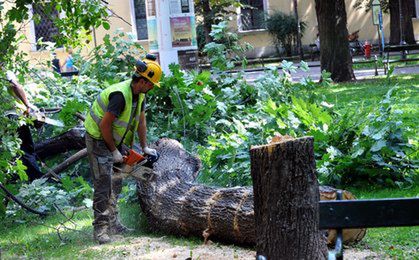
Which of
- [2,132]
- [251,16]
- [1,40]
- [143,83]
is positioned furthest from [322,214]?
[251,16]

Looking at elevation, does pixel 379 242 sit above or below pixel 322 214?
below

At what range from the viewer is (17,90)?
9.73m

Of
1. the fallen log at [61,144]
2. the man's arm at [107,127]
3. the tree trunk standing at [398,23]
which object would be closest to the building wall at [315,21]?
the tree trunk standing at [398,23]

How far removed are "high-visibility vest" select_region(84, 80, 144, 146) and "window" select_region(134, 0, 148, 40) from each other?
3108 centimetres

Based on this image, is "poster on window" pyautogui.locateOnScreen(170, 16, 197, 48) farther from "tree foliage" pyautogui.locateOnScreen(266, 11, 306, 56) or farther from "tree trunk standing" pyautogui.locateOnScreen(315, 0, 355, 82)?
"tree foliage" pyautogui.locateOnScreen(266, 11, 306, 56)

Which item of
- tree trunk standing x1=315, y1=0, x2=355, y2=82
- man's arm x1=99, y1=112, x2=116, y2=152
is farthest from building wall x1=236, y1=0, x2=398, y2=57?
man's arm x1=99, y1=112, x2=116, y2=152

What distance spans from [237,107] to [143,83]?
3450 mm

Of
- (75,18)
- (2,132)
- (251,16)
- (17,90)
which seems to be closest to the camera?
(75,18)

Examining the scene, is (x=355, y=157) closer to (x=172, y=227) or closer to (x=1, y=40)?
(x=172, y=227)

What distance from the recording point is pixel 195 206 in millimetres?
7289

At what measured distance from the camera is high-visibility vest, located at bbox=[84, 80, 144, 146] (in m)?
7.44

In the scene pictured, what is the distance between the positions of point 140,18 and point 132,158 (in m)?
31.8

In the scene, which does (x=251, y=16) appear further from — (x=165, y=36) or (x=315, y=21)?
(x=165, y=36)

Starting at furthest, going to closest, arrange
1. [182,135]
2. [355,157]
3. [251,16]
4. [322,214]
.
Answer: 1. [251,16]
2. [182,135]
3. [355,157]
4. [322,214]
